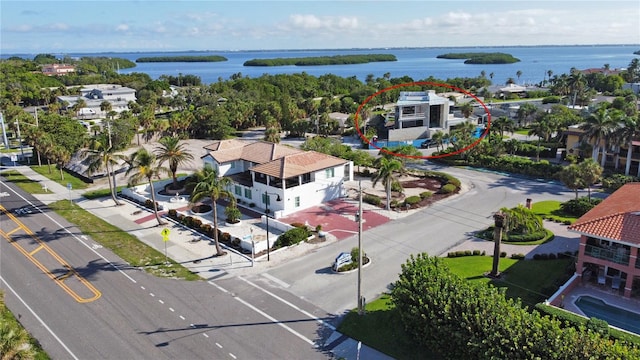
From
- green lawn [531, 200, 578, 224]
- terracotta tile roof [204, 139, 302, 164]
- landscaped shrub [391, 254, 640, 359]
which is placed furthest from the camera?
terracotta tile roof [204, 139, 302, 164]

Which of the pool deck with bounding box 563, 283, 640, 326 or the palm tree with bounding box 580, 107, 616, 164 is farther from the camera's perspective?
the palm tree with bounding box 580, 107, 616, 164

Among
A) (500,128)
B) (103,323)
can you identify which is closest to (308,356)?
(103,323)

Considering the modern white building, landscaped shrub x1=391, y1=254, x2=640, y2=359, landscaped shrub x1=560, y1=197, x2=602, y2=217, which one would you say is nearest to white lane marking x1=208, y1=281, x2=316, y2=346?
landscaped shrub x1=391, y1=254, x2=640, y2=359

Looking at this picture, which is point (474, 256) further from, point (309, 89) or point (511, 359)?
point (309, 89)

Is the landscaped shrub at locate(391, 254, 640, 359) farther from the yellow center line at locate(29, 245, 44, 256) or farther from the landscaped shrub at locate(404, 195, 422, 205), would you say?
the yellow center line at locate(29, 245, 44, 256)

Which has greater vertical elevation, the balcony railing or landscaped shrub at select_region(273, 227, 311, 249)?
the balcony railing
